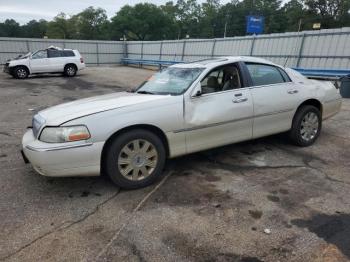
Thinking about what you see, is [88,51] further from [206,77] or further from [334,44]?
[206,77]

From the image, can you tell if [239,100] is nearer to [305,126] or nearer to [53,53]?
[305,126]

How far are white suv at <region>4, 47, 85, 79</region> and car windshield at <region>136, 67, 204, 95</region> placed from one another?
1492 centimetres

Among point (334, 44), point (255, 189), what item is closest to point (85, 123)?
point (255, 189)

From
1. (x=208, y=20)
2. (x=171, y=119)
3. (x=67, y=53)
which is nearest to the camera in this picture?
(x=171, y=119)

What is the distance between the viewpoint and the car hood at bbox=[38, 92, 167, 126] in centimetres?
372

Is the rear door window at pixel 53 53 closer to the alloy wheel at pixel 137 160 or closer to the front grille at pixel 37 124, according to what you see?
the front grille at pixel 37 124

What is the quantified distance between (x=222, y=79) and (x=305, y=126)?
1707 mm

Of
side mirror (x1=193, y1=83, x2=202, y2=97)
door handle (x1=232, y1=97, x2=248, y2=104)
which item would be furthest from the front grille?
door handle (x1=232, y1=97, x2=248, y2=104)

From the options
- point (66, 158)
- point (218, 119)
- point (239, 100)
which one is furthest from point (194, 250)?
point (239, 100)

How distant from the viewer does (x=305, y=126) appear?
17.5ft

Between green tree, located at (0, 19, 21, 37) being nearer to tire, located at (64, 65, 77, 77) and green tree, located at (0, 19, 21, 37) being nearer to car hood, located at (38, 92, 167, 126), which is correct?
tire, located at (64, 65, 77, 77)

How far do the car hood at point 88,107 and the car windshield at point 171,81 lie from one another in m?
0.26

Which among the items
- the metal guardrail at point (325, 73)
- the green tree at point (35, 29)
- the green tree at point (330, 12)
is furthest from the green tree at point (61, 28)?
the metal guardrail at point (325, 73)

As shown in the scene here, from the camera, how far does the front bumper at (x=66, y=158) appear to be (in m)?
3.49
